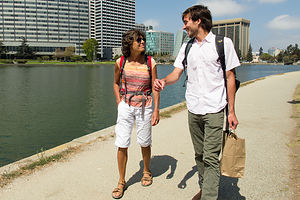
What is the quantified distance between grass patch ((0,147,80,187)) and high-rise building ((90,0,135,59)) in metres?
170

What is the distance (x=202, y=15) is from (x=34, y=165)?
3.41m

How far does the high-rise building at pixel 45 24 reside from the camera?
133125mm

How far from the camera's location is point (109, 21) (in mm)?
175625

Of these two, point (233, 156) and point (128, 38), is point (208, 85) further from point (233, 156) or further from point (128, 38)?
point (128, 38)

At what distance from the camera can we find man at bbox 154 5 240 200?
2.71 meters

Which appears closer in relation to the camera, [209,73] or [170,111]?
[209,73]

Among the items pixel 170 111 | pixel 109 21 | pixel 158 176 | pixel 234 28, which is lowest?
pixel 158 176

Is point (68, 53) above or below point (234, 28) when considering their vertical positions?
below

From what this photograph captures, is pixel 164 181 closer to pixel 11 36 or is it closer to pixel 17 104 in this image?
pixel 17 104

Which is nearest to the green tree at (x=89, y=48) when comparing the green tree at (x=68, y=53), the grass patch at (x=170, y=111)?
the green tree at (x=68, y=53)

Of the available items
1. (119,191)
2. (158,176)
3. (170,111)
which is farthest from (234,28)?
(119,191)

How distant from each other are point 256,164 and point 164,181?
1717 millimetres

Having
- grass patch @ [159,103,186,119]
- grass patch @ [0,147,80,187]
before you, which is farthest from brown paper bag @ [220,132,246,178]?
grass patch @ [159,103,186,119]

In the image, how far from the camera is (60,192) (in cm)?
339
